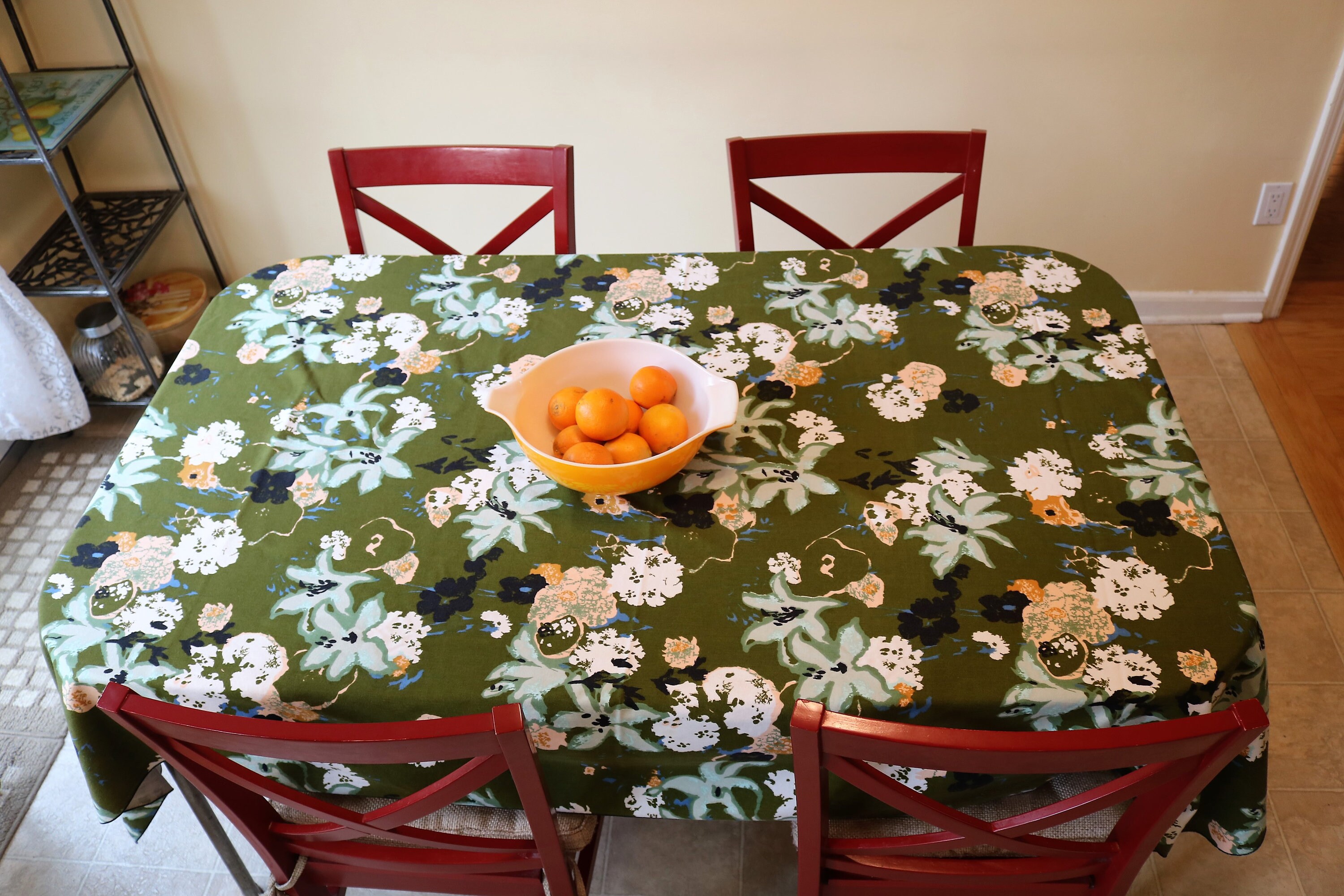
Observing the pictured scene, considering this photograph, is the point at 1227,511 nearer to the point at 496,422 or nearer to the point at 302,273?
the point at 496,422

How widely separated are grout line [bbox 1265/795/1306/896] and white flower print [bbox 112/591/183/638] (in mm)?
1651

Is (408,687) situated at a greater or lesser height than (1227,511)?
greater

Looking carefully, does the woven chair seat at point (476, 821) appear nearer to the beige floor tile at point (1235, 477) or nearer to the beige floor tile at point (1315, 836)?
the beige floor tile at point (1315, 836)

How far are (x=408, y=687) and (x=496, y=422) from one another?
44 centimetres

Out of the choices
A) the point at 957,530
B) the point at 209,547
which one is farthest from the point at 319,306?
the point at 957,530

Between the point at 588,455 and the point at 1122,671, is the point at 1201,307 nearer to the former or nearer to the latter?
the point at 1122,671

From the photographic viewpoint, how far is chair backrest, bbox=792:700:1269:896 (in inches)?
34.0

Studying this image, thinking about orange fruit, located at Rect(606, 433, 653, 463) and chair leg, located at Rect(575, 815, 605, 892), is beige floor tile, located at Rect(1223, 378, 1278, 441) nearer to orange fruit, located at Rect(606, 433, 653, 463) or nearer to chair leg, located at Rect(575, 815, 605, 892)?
orange fruit, located at Rect(606, 433, 653, 463)

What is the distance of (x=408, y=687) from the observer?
109 cm

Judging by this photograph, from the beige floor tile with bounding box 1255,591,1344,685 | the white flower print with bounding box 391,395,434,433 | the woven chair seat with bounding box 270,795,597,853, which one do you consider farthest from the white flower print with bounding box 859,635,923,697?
the beige floor tile with bounding box 1255,591,1344,685

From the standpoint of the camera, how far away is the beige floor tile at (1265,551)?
80.1 inches

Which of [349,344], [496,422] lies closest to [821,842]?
[496,422]

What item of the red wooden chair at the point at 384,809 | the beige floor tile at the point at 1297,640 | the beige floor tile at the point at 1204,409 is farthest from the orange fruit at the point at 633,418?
the beige floor tile at the point at 1204,409

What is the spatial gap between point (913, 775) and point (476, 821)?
1.84 ft
